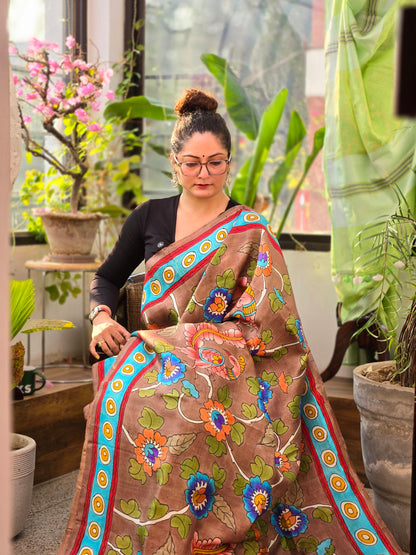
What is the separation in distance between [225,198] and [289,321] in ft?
1.46

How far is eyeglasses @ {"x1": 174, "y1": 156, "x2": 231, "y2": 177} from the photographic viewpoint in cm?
200

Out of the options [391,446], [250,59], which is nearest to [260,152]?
[250,59]

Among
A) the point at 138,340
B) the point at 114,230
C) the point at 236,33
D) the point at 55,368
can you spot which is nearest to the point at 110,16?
the point at 236,33

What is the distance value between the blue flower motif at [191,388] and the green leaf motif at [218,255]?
38 centimetres

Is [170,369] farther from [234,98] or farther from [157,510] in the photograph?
[234,98]

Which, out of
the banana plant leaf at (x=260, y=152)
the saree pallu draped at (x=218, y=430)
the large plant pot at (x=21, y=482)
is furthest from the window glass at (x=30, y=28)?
the saree pallu draped at (x=218, y=430)

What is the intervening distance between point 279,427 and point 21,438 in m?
0.88

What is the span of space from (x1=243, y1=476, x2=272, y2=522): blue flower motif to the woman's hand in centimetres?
50

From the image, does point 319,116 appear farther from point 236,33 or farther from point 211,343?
point 211,343

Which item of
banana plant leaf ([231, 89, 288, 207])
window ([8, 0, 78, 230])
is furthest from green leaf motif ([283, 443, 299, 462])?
window ([8, 0, 78, 230])

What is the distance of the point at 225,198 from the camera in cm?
211

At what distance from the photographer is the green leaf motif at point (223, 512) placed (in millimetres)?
1698

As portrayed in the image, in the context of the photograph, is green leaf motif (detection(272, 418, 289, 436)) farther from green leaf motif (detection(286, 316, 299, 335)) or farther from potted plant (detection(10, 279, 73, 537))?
potted plant (detection(10, 279, 73, 537))

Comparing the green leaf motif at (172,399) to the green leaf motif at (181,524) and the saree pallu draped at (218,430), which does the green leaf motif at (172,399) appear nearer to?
the saree pallu draped at (218,430)
